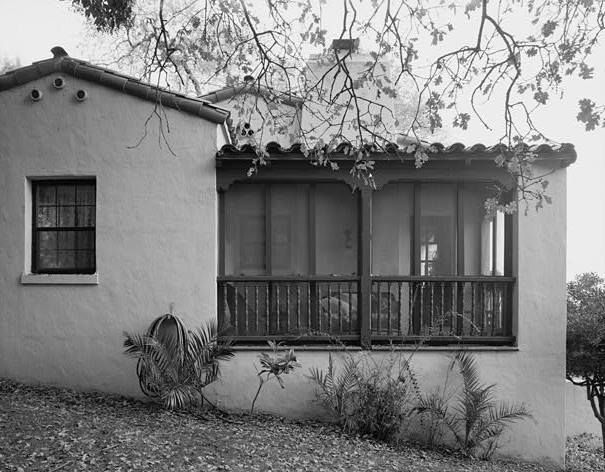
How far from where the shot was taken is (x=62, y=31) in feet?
63.4

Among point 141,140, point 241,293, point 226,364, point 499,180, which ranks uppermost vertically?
point 141,140

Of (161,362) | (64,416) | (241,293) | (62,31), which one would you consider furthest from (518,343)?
(62,31)

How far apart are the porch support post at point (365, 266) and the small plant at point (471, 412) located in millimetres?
1247

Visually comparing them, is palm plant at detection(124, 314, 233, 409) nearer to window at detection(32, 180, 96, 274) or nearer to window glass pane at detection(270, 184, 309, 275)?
window at detection(32, 180, 96, 274)

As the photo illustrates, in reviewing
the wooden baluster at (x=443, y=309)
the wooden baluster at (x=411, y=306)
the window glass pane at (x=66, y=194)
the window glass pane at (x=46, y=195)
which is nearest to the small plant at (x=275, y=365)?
the wooden baluster at (x=411, y=306)

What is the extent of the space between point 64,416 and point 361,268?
4211 millimetres

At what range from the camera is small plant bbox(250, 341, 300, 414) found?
677 cm

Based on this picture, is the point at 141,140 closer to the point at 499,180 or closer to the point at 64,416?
the point at 64,416

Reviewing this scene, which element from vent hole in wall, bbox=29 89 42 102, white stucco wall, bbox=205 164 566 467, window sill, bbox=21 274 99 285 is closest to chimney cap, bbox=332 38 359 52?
white stucco wall, bbox=205 164 566 467

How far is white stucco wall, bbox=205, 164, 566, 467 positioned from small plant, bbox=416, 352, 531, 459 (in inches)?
5.5

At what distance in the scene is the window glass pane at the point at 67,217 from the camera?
7648 millimetres

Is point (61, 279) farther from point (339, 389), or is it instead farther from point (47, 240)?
point (339, 389)

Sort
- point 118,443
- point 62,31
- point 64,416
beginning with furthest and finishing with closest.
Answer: point 62,31, point 64,416, point 118,443

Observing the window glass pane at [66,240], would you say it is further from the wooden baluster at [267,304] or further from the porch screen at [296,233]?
the wooden baluster at [267,304]
